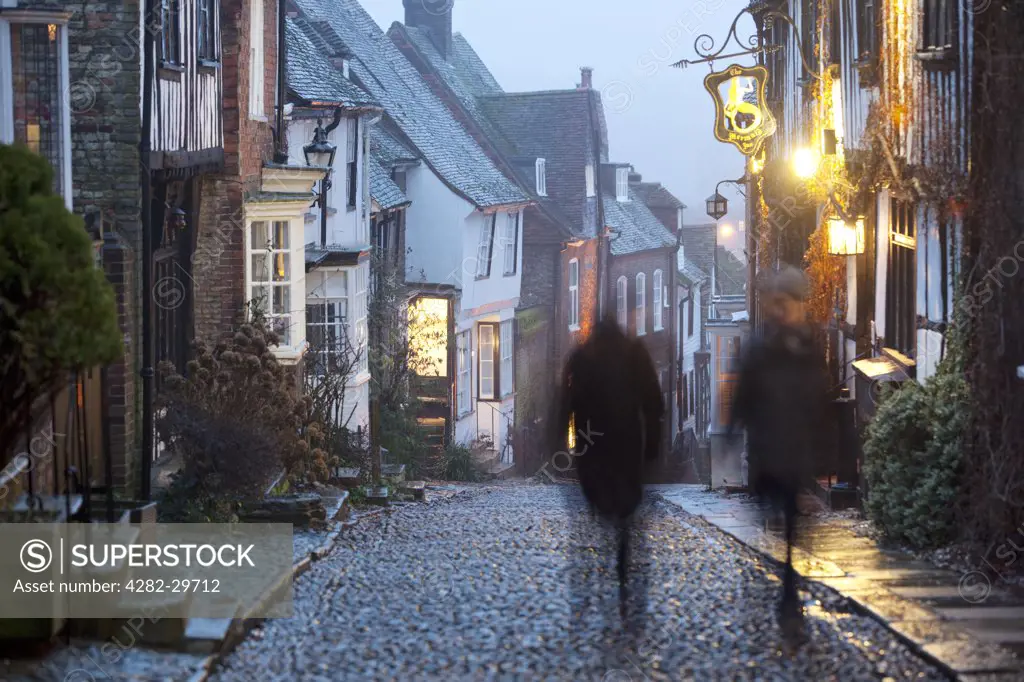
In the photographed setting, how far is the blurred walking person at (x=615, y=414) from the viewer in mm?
7926

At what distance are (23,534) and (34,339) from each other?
1256 mm

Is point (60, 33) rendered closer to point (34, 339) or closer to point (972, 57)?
point (34, 339)

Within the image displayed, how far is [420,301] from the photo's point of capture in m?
26.9

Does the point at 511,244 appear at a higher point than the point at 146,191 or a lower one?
higher

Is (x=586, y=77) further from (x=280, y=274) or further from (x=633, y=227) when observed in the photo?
(x=280, y=274)

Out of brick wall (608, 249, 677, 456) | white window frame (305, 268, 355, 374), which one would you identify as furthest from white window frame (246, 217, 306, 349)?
brick wall (608, 249, 677, 456)

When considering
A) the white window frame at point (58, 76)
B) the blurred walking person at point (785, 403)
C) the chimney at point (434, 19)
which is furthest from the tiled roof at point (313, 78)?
the chimney at point (434, 19)

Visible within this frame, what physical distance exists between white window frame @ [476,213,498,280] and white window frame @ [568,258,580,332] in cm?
568

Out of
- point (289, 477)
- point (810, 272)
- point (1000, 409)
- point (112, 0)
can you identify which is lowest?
point (289, 477)

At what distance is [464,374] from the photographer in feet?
96.2

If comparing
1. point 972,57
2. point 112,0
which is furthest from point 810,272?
point 112,0

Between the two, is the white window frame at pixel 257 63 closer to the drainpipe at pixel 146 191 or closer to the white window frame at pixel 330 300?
the white window frame at pixel 330 300

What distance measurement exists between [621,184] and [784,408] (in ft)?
116

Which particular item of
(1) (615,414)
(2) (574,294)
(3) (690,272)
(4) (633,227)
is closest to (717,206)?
(2) (574,294)
